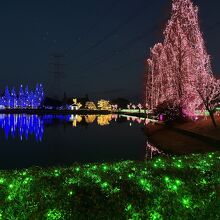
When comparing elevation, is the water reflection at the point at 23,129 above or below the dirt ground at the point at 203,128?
below

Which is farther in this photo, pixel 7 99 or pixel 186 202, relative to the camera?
pixel 7 99

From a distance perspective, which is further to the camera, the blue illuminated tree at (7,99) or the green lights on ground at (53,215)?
the blue illuminated tree at (7,99)

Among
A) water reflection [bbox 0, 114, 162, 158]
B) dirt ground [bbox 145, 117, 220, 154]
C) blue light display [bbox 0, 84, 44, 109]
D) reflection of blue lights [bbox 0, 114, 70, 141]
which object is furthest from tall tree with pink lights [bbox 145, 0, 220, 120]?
blue light display [bbox 0, 84, 44, 109]

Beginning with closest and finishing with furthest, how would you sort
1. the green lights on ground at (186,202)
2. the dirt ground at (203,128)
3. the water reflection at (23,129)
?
the green lights on ground at (186,202) < the dirt ground at (203,128) < the water reflection at (23,129)

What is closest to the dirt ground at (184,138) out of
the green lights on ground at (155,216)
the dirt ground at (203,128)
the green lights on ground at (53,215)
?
the dirt ground at (203,128)

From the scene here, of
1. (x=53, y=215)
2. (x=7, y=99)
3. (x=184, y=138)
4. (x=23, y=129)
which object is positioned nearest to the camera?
(x=53, y=215)

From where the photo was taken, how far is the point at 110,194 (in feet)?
19.1

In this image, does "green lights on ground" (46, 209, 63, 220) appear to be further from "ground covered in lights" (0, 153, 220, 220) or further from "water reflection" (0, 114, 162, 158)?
"water reflection" (0, 114, 162, 158)

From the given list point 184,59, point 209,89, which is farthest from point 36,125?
point 209,89

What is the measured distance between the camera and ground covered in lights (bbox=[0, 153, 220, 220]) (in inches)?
215

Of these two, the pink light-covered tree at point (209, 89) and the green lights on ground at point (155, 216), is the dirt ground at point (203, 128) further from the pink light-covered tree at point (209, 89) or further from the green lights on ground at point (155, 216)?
the green lights on ground at point (155, 216)

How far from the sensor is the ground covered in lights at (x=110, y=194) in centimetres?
545

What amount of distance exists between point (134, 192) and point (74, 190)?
1.02m

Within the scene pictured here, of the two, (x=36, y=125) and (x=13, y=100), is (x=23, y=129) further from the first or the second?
(x=13, y=100)
